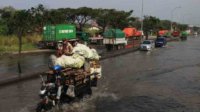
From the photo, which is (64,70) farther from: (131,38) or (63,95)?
(131,38)

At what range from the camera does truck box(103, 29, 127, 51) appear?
54.4 meters

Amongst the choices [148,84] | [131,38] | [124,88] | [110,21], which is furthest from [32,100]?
[110,21]

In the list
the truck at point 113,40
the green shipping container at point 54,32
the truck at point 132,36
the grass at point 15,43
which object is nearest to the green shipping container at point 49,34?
the green shipping container at point 54,32

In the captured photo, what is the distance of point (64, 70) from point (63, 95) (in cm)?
86

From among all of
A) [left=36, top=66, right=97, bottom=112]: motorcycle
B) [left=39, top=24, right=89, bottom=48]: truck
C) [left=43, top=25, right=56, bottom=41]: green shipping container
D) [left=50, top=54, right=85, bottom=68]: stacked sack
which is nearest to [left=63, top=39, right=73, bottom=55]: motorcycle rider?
[left=50, top=54, right=85, bottom=68]: stacked sack

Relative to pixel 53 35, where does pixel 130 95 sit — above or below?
below

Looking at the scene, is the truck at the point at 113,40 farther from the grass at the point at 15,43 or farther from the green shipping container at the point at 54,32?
the grass at the point at 15,43

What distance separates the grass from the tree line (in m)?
1.39

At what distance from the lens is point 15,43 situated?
53281mm

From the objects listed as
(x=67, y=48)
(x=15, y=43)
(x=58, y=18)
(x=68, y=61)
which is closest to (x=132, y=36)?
(x=58, y=18)

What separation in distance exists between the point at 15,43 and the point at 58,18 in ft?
94.8

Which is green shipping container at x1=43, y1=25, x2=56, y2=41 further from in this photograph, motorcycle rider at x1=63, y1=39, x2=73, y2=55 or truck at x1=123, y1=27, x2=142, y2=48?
motorcycle rider at x1=63, y1=39, x2=73, y2=55

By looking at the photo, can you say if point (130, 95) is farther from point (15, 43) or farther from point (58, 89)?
point (15, 43)

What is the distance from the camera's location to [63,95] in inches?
567
